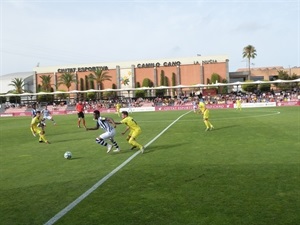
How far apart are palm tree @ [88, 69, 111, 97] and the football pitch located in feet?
247

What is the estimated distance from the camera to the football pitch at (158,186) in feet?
20.6

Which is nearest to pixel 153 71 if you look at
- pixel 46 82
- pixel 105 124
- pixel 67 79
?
pixel 67 79

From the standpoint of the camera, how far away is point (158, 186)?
8305mm

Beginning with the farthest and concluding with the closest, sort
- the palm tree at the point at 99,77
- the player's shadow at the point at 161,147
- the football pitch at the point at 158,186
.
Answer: the palm tree at the point at 99,77, the player's shadow at the point at 161,147, the football pitch at the point at 158,186

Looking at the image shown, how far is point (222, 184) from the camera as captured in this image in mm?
8250

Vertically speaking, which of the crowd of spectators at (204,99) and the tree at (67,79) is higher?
the tree at (67,79)

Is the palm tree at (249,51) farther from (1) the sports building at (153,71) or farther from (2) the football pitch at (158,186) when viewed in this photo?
(2) the football pitch at (158,186)

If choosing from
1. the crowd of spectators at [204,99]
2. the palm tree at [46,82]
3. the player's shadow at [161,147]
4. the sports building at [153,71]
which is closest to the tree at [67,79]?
the sports building at [153,71]

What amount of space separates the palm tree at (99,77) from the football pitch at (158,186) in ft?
247

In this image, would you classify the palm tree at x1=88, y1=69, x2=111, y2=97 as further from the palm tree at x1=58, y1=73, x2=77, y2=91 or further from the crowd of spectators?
the crowd of spectators

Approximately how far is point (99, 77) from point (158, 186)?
270ft

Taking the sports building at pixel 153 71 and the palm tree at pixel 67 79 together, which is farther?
the palm tree at pixel 67 79

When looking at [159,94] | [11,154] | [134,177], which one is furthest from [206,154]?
[159,94]

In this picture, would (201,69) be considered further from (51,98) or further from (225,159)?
(225,159)
